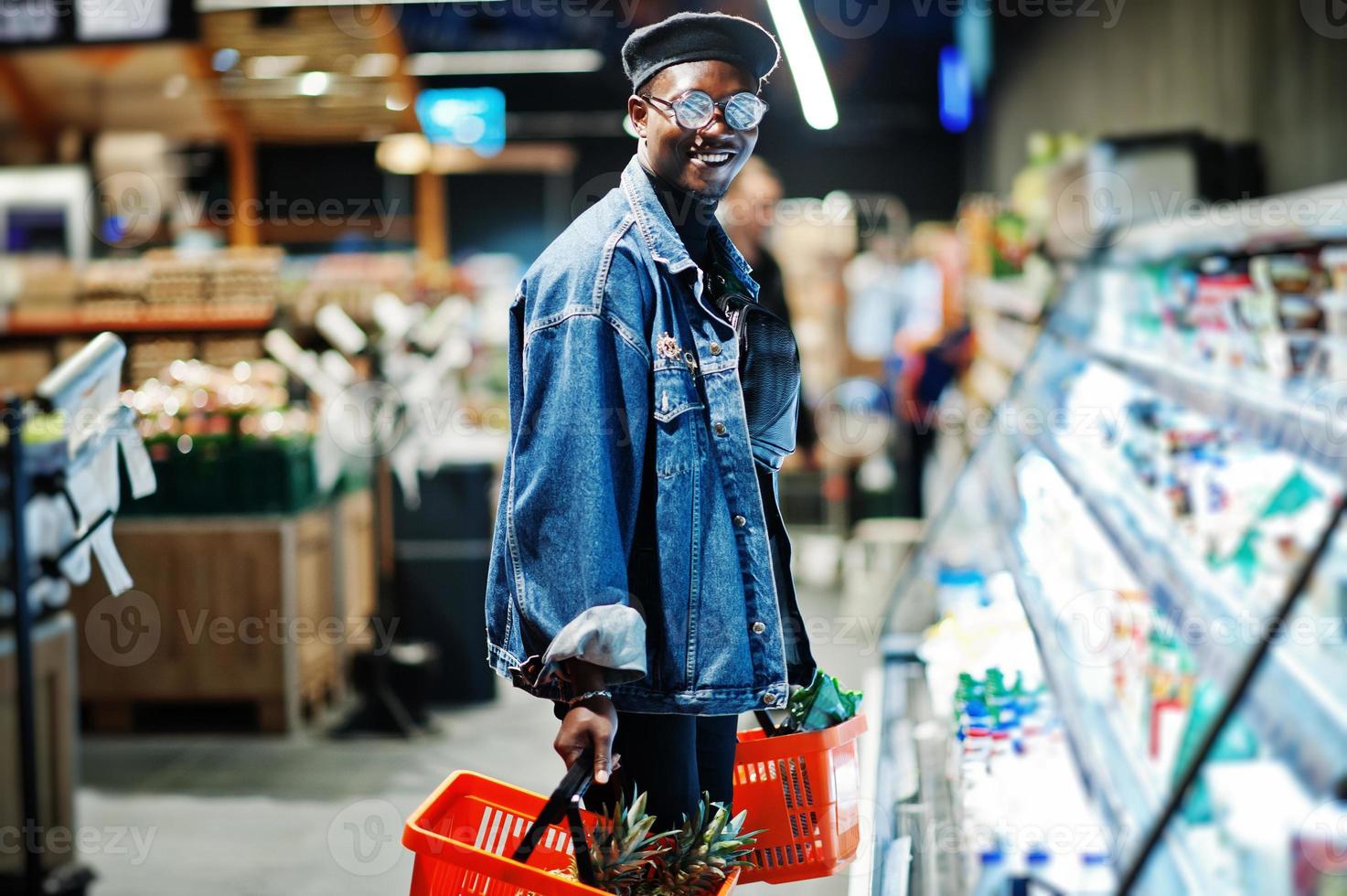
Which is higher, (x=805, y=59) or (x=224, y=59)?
(x=224, y=59)

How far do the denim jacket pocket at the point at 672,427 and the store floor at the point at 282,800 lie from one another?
196 centimetres

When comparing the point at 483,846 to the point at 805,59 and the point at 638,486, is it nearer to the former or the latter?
the point at 638,486

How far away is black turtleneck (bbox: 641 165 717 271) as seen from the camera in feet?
5.82

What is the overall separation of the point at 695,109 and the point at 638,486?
0.50m

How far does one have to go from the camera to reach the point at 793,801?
6.14 feet

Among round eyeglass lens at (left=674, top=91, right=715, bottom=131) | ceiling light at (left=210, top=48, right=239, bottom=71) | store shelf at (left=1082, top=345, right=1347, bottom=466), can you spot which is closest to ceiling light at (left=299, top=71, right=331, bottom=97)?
ceiling light at (left=210, top=48, right=239, bottom=71)

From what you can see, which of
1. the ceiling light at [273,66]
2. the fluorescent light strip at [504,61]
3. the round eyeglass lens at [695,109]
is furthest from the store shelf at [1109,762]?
the fluorescent light strip at [504,61]

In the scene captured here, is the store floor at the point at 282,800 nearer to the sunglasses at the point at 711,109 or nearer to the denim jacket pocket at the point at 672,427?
the denim jacket pocket at the point at 672,427

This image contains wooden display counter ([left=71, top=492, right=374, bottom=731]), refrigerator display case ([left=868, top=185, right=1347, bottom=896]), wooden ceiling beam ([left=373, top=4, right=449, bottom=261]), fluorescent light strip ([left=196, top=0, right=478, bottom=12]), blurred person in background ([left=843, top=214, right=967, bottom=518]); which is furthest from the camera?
blurred person in background ([left=843, top=214, right=967, bottom=518])

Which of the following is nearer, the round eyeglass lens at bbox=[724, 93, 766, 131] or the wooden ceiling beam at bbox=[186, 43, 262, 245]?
the round eyeglass lens at bbox=[724, 93, 766, 131]

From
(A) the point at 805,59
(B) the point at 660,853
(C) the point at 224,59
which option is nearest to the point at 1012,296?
(C) the point at 224,59

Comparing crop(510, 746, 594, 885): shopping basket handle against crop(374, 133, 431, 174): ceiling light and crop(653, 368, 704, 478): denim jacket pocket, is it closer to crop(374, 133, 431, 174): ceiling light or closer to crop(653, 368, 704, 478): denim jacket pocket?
crop(653, 368, 704, 478): denim jacket pocket

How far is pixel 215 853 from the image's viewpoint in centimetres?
391

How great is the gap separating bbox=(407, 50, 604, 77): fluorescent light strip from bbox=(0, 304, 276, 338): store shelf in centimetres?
523
